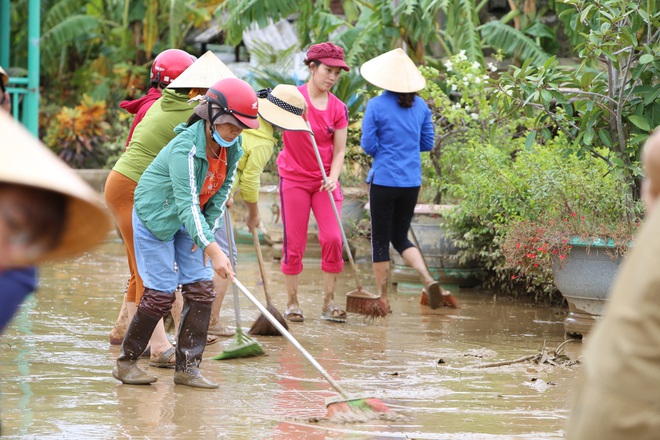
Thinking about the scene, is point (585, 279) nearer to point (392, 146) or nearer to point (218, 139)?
point (392, 146)

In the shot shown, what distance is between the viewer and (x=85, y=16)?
1911 cm

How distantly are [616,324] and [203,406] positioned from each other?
11.7 ft

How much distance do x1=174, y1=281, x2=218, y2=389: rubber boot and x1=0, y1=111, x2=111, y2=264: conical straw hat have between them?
3671 mm

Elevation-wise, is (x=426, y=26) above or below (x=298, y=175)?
above

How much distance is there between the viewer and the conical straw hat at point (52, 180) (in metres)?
1.82

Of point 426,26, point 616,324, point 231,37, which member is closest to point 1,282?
point 616,324

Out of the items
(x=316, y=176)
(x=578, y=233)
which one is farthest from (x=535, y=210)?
(x=316, y=176)

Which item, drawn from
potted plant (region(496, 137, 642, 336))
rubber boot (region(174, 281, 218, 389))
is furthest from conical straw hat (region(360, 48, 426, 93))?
rubber boot (region(174, 281, 218, 389))

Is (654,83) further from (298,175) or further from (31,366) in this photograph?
(31,366)

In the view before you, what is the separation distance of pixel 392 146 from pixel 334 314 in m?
1.40

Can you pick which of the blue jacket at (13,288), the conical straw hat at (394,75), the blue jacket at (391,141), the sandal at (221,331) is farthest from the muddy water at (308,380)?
the blue jacket at (13,288)

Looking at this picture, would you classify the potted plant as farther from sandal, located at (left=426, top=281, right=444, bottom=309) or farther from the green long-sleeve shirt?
Answer: the green long-sleeve shirt

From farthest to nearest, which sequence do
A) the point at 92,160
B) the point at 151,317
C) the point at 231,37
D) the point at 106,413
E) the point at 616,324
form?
the point at 92,160 < the point at 231,37 < the point at 151,317 < the point at 106,413 < the point at 616,324

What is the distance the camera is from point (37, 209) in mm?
1929
